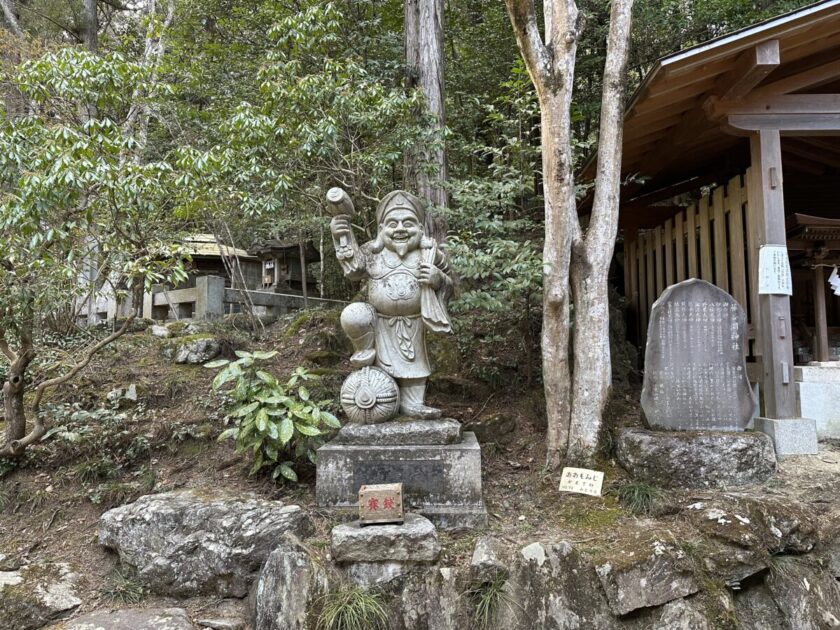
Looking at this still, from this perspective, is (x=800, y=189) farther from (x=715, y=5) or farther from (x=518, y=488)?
(x=518, y=488)

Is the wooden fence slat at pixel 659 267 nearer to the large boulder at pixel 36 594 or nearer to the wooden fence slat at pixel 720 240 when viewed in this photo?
the wooden fence slat at pixel 720 240

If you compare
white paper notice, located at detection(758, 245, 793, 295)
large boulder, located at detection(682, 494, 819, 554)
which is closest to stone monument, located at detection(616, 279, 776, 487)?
large boulder, located at detection(682, 494, 819, 554)

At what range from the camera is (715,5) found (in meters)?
9.63

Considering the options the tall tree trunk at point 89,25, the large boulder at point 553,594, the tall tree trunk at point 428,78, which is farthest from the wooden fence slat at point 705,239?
the tall tree trunk at point 89,25

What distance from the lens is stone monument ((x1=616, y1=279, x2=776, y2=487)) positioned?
4.42 metres

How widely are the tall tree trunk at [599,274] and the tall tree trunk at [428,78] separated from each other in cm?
200

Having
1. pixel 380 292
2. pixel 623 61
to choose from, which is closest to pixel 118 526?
pixel 380 292

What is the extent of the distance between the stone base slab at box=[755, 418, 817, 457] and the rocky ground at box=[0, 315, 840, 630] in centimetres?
14

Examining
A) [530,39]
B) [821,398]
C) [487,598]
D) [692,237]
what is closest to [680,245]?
[692,237]

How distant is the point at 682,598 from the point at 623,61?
183 inches

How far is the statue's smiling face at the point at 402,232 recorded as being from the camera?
4641 millimetres

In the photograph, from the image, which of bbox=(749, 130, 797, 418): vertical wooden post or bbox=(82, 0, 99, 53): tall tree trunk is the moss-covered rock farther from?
bbox=(82, 0, 99, 53): tall tree trunk

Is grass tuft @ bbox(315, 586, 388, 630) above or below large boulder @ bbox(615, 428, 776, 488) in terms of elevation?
below

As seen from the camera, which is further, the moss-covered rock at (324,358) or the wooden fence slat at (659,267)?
the wooden fence slat at (659,267)
